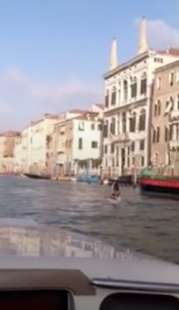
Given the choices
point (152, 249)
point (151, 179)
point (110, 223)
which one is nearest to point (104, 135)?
point (151, 179)

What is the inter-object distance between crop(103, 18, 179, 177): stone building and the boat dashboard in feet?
179

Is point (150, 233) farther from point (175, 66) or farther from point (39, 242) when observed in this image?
point (175, 66)

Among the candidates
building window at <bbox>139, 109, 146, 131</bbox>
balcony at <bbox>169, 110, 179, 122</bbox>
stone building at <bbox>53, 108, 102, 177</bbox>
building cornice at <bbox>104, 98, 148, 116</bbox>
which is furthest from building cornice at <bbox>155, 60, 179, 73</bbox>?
stone building at <bbox>53, 108, 102, 177</bbox>

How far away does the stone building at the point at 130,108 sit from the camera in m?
56.7

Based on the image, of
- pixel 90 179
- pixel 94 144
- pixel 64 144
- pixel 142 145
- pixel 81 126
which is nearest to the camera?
pixel 142 145

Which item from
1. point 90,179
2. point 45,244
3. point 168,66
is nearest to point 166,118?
point 168,66

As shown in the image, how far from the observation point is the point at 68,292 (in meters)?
1.58

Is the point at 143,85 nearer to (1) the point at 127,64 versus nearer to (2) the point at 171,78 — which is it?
(1) the point at 127,64

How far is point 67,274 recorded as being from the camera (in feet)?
5.21

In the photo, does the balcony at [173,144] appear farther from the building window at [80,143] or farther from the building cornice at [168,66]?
the building window at [80,143]

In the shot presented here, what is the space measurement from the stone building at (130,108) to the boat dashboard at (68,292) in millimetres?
54679

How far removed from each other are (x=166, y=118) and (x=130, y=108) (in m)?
8.93

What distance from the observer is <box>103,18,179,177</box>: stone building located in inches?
2233

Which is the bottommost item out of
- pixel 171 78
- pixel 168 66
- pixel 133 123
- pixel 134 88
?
pixel 133 123
